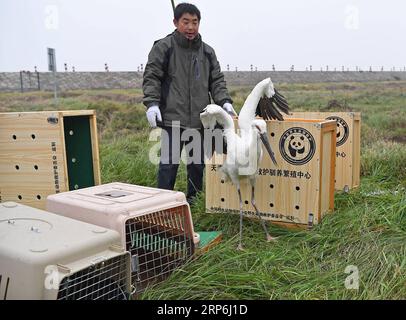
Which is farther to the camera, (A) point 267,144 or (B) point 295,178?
(B) point 295,178

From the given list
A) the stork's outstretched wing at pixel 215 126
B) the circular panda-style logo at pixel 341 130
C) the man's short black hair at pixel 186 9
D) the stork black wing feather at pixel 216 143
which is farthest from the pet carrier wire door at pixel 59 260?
the circular panda-style logo at pixel 341 130

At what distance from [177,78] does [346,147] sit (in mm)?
1621

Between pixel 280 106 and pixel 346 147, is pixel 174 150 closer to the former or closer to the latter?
pixel 280 106

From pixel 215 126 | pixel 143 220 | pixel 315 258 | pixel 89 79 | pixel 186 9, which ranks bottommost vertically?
pixel 315 258

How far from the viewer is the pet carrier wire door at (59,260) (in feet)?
5.13

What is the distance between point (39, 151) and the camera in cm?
295

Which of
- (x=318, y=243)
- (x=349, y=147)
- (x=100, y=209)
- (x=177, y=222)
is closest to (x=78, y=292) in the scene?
(x=100, y=209)

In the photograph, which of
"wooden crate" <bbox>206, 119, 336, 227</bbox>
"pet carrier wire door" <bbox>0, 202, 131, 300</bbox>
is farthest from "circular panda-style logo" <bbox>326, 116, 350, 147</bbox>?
"pet carrier wire door" <bbox>0, 202, 131, 300</bbox>

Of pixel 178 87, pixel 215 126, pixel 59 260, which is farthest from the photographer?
pixel 178 87

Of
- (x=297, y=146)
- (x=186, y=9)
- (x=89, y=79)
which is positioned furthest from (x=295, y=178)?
(x=89, y=79)

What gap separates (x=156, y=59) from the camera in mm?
3508

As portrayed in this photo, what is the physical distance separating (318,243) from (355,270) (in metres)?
0.48

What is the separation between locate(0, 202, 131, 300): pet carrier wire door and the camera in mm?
1562

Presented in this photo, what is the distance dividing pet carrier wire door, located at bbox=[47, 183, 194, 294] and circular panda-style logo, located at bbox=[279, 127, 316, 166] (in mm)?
1005
